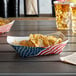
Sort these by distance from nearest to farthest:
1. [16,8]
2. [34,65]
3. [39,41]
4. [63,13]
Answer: [34,65]
[39,41]
[63,13]
[16,8]

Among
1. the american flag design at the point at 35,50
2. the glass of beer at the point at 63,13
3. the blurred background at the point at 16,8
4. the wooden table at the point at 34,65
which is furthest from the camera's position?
the blurred background at the point at 16,8

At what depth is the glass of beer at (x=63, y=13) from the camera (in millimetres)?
1690

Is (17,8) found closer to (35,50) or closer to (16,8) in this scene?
(16,8)

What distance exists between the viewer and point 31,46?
1.13 meters

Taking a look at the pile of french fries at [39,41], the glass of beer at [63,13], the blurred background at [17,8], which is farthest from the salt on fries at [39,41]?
the blurred background at [17,8]

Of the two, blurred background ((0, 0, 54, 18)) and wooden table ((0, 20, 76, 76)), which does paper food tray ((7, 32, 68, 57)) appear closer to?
wooden table ((0, 20, 76, 76))

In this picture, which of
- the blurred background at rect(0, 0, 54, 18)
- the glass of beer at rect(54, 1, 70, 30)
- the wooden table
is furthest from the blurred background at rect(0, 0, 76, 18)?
the wooden table

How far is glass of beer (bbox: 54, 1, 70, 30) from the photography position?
1690mm

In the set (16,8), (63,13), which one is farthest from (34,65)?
(16,8)

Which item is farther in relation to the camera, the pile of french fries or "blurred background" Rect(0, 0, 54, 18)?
"blurred background" Rect(0, 0, 54, 18)

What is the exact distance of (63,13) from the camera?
171 cm

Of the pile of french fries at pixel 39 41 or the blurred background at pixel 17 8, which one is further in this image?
the blurred background at pixel 17 8

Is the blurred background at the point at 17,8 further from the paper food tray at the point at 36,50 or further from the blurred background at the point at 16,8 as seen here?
the paper food tray at the point at 36,50

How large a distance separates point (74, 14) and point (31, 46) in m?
0.55
